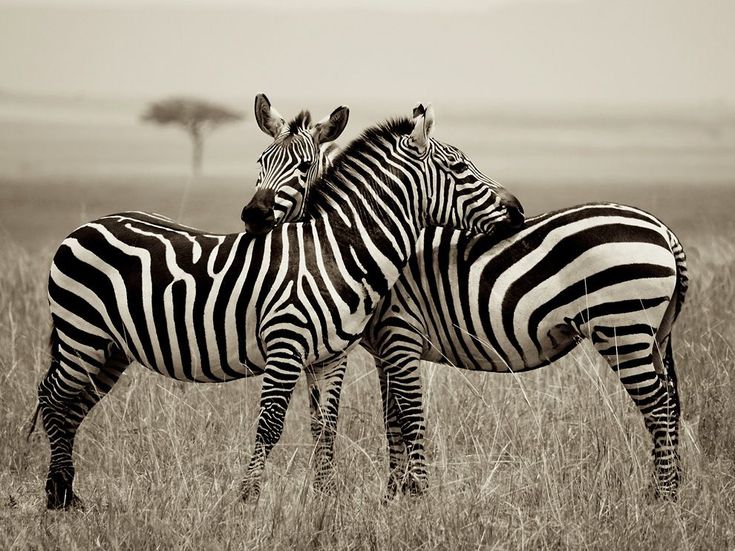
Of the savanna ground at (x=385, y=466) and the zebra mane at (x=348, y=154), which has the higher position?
the zebra mane at (x=348, y=154)

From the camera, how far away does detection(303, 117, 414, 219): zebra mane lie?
216 inches

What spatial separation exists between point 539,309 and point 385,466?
1.57 m

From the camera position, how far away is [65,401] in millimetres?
5688

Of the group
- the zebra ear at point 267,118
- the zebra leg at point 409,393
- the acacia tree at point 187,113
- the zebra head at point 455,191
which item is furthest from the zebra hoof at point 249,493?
the acacia tree at point 187,113

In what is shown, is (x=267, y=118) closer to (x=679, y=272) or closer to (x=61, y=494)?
(x=61, y=494)

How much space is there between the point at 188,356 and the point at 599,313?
2.41m

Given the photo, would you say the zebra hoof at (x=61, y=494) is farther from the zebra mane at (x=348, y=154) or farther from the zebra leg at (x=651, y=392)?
the zebra leg at (x=651, y=392)

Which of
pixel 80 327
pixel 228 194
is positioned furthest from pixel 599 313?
pixel 228 194

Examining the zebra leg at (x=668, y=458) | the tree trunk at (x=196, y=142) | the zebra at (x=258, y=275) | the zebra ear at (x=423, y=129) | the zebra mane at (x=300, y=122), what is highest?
the tree trunk at (x=196, y=142)

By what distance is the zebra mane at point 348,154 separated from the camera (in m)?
5.48

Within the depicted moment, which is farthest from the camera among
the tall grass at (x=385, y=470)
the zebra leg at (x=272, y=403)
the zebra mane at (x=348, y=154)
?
the zebra mane at (x=348, y=154)

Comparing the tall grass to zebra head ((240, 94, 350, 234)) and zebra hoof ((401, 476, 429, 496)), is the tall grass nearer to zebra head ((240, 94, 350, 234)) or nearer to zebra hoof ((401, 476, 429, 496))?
zebra hoof ((401, 476, 429, 496))

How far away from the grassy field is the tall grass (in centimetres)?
2

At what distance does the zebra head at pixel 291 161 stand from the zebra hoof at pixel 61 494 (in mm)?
2041
